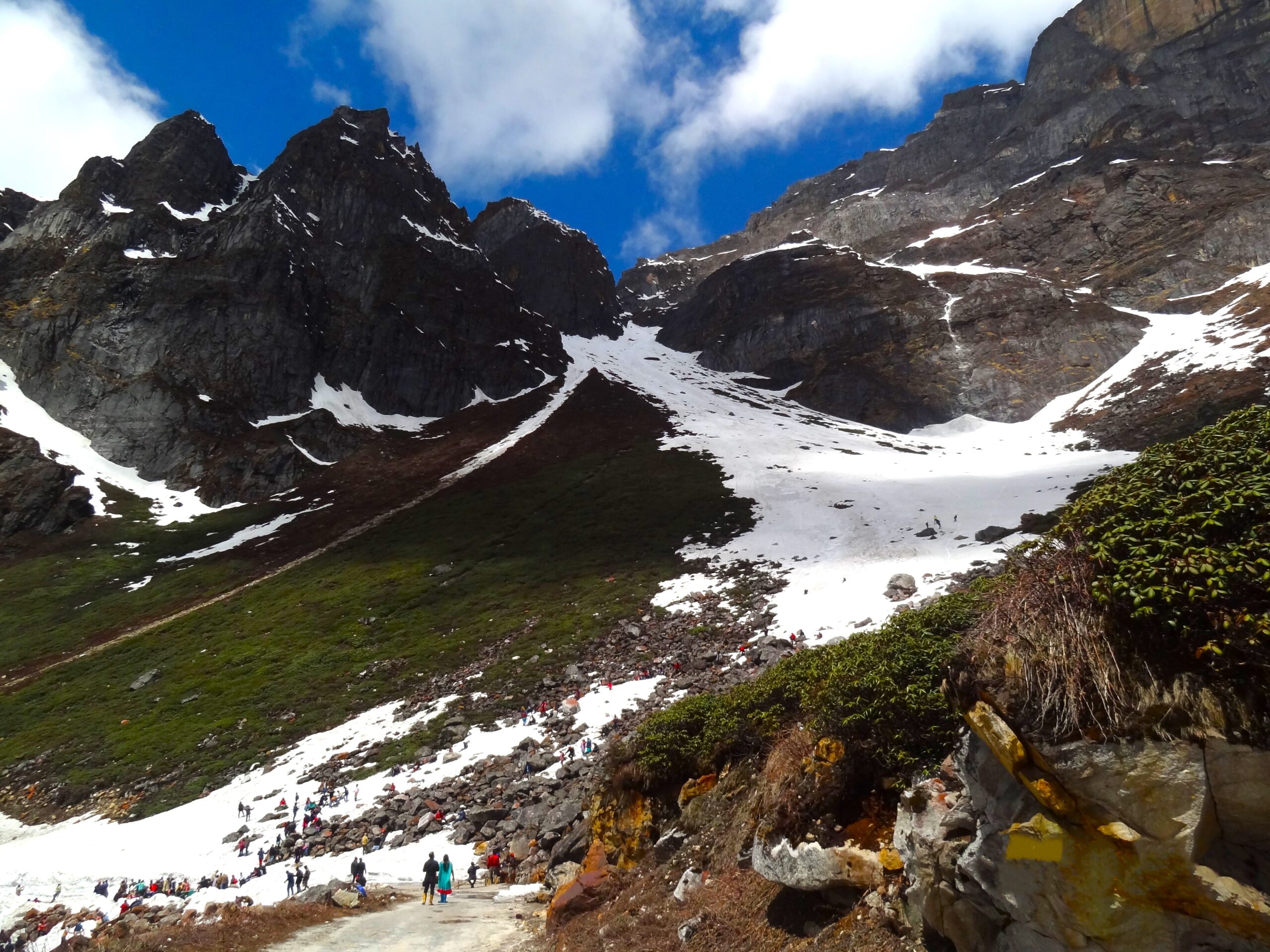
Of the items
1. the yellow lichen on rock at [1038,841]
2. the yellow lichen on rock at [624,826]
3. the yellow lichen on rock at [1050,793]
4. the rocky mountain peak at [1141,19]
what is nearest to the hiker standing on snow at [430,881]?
the yellow lichen on rock at [624,826]

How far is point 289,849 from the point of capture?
21.3m

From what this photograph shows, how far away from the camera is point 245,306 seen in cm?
9800

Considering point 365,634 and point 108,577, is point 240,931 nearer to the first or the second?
point 365,634

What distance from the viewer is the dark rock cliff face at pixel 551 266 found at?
160875mm

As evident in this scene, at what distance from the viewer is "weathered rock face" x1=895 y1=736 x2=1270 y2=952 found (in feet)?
14.4

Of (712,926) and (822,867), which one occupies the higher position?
(822,867)

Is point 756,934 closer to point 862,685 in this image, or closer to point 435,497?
point 862,685

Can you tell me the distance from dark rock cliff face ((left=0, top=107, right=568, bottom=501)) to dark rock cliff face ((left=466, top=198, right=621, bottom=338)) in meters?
25.2

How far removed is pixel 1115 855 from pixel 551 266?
570 feet

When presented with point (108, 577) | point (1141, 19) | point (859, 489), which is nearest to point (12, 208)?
point (108, 577)

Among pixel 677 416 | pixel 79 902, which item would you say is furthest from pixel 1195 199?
pixel 79 902

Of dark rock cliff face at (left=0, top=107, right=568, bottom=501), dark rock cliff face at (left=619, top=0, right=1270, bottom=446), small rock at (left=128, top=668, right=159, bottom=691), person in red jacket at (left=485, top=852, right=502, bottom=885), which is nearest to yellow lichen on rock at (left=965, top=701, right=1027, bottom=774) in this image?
person in red jacket at (left=485, top=852, right=502, bottom=885)

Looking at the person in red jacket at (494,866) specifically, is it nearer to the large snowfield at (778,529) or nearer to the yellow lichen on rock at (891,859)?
the large snowfield at (778,529)

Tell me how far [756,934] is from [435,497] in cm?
6442
